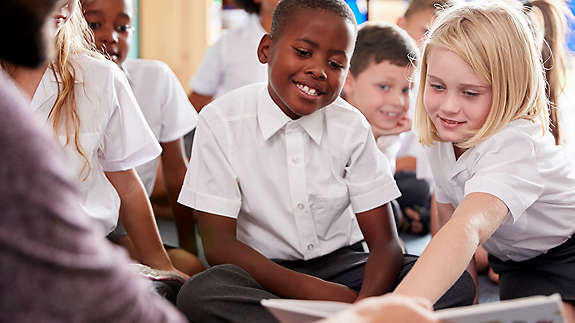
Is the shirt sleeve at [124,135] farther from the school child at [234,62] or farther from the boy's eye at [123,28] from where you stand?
the school child at [234,62]

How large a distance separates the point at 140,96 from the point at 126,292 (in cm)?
114

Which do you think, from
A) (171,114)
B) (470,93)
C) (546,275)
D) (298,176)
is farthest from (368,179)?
(171,114)

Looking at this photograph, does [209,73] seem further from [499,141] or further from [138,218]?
[499,141]

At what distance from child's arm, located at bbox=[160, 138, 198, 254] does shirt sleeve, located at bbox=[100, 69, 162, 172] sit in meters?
0.41

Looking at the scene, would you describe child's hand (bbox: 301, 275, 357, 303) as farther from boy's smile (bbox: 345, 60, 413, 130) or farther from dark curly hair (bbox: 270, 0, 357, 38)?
boy's smile (bbox: 345, 60, 413, 130)

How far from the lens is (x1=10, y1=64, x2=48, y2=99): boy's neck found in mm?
1021

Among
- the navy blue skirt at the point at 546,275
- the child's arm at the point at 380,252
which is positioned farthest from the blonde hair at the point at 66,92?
the navy blue skirt at the point at 546,275

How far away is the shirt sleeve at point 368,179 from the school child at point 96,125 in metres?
0.36

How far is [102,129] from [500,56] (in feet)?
2.20

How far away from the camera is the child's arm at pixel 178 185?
1559 mm

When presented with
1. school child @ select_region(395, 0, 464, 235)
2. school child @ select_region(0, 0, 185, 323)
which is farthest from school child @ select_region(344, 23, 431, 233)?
school child @ select_region(0, 0, 185, 323)

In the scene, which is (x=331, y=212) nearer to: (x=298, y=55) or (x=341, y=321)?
(x=298, y=55)

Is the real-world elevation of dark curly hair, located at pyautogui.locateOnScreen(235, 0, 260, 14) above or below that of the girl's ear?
below

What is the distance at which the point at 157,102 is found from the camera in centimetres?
158
